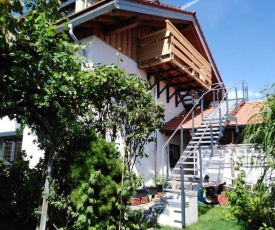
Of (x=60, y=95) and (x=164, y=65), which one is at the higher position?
(x=164, y=65)

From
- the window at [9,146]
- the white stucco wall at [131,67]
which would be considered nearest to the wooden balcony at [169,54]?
the white stucco wall at [131,67]

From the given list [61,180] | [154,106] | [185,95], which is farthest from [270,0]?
[61,180]

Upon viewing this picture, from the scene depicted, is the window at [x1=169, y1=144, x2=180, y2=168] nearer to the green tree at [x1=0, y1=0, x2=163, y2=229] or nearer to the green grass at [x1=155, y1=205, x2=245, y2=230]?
the green grass at [x1=155, y1=205, x2=245, y2=230]

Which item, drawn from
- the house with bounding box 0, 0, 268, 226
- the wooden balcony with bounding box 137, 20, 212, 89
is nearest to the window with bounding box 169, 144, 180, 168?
the house with bounding box 0, 0, 268, 226

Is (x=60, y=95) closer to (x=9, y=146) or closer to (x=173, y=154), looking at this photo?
(x=173, y=154)

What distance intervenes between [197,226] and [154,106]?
126 inches

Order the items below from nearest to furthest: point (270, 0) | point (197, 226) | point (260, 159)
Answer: point (260, 159) → point (197, 226) → point (270, 0)

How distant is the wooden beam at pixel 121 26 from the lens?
391 inches

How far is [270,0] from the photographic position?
28.9 feet

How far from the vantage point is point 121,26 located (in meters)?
10.0

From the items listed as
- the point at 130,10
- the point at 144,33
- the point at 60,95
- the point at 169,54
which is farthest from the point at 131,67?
the point at 60,95

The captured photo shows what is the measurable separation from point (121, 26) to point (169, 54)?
2.16m

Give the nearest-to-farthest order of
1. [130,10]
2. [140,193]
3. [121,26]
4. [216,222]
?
[216,222] → [140,193] → [130,10] → [121,26]

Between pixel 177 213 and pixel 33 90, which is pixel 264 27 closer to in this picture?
pixel 177 213
